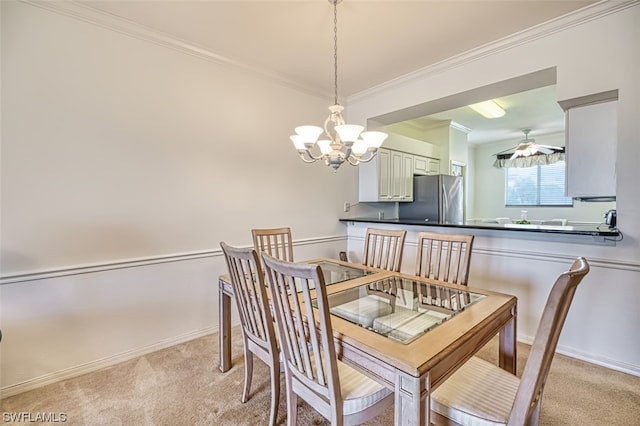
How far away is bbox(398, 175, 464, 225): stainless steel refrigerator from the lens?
173 inches

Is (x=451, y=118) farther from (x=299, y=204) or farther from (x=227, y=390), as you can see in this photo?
(x=227, y=390)

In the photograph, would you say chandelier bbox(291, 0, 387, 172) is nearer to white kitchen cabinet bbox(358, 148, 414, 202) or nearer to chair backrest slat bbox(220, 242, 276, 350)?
chair backrest slat bbox(220, 242, 276, 350)

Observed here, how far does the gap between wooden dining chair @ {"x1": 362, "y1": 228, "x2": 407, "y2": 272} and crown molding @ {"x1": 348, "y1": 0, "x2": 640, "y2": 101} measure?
6.09 feet

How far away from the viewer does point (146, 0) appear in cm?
208

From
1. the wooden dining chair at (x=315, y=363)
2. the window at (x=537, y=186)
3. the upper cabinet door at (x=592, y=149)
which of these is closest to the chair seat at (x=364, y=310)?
the wooden dining chair at (x=315, y=363)

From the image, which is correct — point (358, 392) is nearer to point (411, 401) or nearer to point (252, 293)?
point (411, 401)

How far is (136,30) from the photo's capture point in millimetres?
2332

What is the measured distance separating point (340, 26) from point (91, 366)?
3.31 meters

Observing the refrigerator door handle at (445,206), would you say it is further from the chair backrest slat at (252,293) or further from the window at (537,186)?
the chair backrest slat at (252,293)

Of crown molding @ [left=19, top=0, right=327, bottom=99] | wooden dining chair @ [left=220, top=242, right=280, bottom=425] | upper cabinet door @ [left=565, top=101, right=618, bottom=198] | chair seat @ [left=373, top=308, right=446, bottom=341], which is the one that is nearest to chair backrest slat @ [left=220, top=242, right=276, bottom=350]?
wooden dining chair @ [left=220, top=242, right=280, bottom=425]

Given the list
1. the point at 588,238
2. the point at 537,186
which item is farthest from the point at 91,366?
the point at 537,186

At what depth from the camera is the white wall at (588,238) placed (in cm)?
207

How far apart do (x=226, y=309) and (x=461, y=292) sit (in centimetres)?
162

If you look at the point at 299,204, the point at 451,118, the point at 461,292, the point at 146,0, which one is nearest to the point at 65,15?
the point at 146,0
